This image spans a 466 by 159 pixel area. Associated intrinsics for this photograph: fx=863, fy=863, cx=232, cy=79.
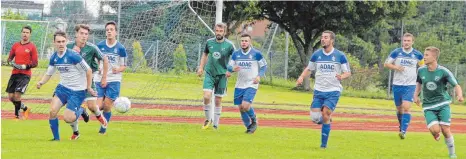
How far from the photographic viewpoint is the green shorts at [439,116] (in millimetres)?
13328

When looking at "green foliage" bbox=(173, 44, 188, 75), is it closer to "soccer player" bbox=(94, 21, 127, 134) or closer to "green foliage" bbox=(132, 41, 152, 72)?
"green foliage" bbox=(132, 41, 152, 72)

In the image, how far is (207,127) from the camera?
18297 mm

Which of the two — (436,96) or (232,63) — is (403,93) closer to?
(232,63)

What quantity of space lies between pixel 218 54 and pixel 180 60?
6.87 m

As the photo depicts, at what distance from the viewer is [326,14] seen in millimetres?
41906

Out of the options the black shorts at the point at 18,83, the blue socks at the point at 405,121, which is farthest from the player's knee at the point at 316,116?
the black shorts at the point at 18,83

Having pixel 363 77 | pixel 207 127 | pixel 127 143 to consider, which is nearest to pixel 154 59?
pixel 207 127

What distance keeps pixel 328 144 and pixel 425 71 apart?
2.40 m

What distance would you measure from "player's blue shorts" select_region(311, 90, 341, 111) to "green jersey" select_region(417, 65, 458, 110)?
1531mm

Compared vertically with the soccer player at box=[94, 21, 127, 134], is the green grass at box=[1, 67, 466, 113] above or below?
below

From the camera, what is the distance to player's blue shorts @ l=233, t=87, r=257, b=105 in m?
17.3

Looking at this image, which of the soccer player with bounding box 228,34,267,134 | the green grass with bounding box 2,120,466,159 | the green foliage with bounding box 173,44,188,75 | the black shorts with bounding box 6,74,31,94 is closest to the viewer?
the green grass with bounding box 2,120,466,159

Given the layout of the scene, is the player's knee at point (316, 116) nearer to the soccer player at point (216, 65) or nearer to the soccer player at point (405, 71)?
the soccer player at point (216, 65)

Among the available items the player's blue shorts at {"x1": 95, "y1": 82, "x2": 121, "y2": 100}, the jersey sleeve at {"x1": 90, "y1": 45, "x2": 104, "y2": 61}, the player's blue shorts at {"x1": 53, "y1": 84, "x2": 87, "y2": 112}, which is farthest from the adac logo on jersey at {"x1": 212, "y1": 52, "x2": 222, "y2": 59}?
the player's blue shorts at {"x1": 53, "y1": 84, "x2": 87, "y2": 112}
